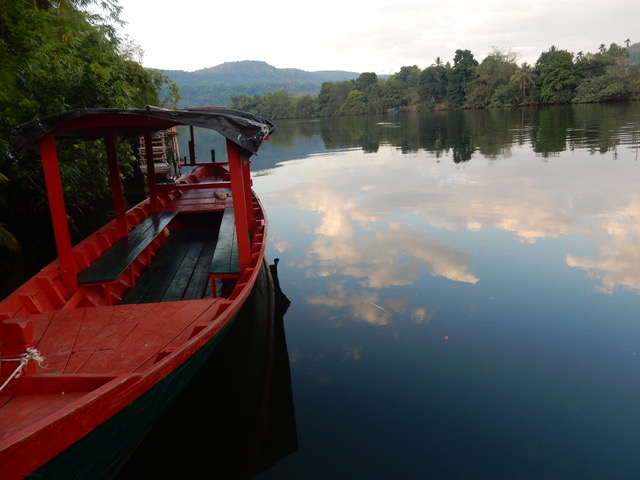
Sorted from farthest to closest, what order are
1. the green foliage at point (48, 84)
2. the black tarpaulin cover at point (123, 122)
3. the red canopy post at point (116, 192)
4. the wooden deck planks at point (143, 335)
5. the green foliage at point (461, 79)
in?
the green foliage at point (461, 79) → the green foliage at point (48, 84) → the red canopy post at point (116, 192) → the black tarpaulin cover at point (123, 122) → the wooden deck planks at point (143, 335)

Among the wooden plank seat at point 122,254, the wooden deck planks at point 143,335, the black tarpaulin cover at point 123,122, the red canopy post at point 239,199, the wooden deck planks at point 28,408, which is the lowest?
the wooden deck planks at point 143,335

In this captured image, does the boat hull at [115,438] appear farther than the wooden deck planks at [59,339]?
No

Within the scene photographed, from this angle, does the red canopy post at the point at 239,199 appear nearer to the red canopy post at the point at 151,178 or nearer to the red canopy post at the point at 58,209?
the red canopy post at the point at 58,209

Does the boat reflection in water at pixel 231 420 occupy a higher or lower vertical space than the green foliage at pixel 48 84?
lower

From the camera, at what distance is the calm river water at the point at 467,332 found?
413cm

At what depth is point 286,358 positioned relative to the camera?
5898 millimetres

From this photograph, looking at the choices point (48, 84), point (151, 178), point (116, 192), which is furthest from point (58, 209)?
point (48, 84)

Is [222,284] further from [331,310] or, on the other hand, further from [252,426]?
[252,426]

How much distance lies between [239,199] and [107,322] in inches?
81.4

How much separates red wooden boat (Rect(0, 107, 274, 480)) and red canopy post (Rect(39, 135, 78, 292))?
12mm

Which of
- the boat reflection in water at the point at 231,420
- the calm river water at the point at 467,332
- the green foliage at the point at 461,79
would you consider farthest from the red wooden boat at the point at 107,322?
the green foliage at the point at 461,79

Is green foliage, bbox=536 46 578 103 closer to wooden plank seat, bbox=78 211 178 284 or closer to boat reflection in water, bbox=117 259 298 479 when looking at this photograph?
wooden plank seat, bbox=78 211 178 284

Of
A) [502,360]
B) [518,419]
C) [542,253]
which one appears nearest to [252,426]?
[518,419]

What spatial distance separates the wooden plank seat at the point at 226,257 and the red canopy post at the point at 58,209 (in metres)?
1.64
